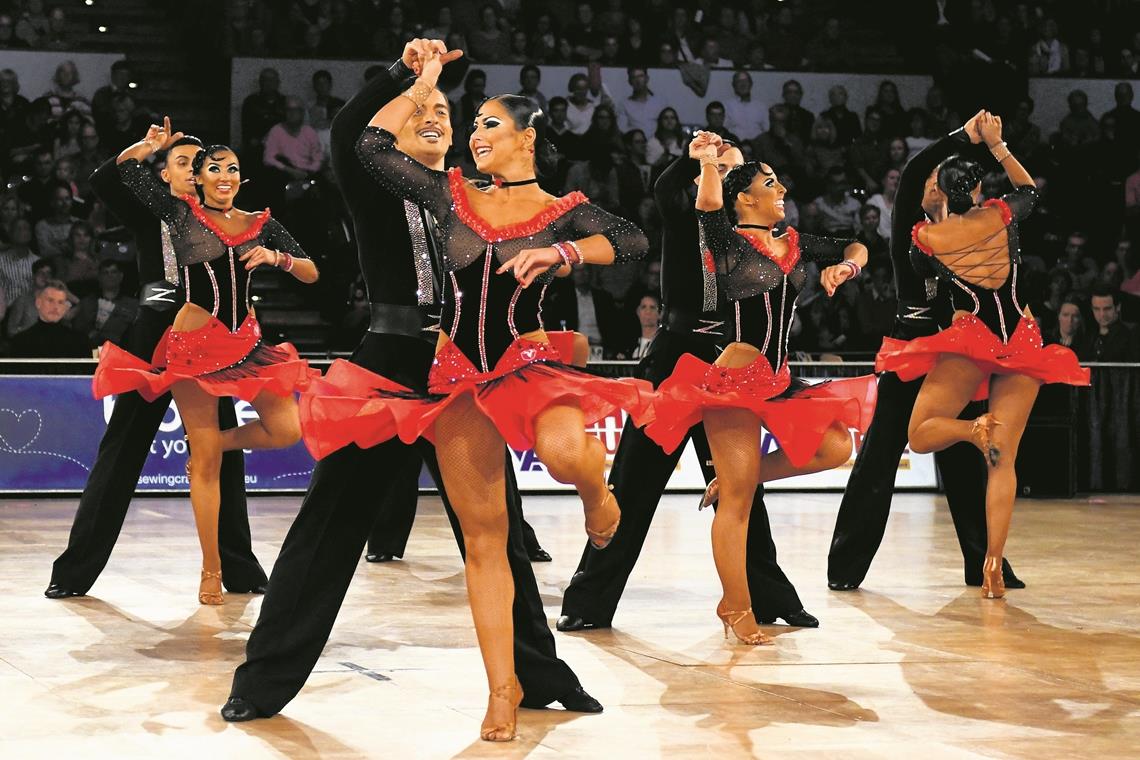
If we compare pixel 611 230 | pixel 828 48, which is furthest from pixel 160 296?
pixel 828 48

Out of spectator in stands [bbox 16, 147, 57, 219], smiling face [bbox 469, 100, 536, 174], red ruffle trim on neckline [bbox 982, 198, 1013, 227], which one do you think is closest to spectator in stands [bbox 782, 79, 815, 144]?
spectator in stands [bbox 16, 147, 57, 219]

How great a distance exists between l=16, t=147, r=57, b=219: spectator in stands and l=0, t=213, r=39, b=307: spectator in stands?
0.32 metres

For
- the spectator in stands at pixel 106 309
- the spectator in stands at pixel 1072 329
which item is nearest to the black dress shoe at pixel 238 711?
the spectator in stands at pixel 106 309

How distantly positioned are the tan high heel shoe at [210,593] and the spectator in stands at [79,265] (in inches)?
229

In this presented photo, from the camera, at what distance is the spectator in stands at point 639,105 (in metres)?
14.2

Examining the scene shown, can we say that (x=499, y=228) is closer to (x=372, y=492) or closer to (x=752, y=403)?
(x=372, y=492)

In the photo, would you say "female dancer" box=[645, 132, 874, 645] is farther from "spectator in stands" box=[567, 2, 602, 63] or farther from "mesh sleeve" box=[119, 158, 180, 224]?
"spectator in stands" box=[567, 2, 602, 63]

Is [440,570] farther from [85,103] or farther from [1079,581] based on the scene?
[85,103]

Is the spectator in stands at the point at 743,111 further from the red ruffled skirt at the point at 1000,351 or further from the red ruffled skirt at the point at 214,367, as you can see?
the red ruffled skirt at the point at 214,367

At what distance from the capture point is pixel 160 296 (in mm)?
6820

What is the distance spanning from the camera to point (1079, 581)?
298 inches

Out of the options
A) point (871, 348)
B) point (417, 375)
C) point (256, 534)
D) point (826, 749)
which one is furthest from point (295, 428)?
point (871, 348)

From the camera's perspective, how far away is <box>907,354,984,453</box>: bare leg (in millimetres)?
6879

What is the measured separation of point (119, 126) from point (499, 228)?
949 centimetres
